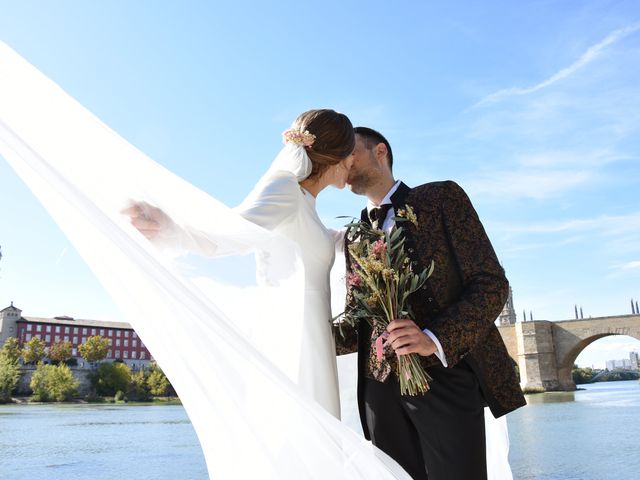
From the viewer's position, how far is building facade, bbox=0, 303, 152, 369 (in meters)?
74.2

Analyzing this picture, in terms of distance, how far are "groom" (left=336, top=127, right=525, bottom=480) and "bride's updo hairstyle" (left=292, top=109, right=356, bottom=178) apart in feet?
1.15

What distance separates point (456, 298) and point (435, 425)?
47cm

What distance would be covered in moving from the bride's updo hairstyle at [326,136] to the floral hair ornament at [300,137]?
0.04 metres

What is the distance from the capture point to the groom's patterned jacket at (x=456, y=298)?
78.0 inches

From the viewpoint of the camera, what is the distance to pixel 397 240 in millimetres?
2205

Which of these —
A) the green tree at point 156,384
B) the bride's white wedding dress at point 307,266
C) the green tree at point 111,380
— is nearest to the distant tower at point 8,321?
the green tree at point 111,380

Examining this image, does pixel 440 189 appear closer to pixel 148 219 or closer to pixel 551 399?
pixel 148 219

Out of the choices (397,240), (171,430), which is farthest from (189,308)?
(171,430)

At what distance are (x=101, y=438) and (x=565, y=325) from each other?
3402 cm

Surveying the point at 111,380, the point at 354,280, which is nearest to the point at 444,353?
the point at 354,280

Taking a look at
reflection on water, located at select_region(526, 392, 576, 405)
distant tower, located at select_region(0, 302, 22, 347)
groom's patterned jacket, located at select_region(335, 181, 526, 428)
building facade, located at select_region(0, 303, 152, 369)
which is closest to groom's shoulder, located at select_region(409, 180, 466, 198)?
groom's patterned jacket, located at select_region(335, 181, 526, 428)

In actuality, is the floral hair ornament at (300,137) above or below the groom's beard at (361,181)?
above

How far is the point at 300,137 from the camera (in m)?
2.29

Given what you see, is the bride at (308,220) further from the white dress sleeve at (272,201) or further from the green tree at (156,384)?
the green tree at (156,384)
